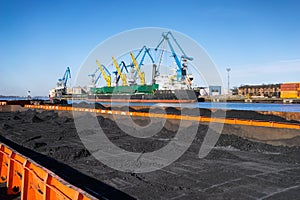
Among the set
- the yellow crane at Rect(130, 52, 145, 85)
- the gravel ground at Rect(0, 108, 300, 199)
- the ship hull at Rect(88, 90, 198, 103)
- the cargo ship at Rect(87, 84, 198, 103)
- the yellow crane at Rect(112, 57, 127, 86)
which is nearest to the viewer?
the gravel ground at Rect(0, 108, 300, 199)

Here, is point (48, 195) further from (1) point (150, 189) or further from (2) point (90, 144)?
(2) point (90, 144)

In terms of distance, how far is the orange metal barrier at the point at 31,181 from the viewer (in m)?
3.68

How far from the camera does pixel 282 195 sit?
18.0 feet

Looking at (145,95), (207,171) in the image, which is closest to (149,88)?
(145,95)

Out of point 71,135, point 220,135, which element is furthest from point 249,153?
point 71,135

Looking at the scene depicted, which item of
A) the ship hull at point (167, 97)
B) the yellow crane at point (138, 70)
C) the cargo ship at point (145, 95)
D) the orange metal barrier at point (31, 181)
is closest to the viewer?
the orange metal barrier at point (31, 181)

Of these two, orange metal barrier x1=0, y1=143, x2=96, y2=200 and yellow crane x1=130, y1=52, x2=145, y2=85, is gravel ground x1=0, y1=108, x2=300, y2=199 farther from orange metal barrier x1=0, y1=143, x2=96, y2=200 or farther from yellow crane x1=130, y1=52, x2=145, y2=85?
yellow crane x1=130, y1=52, x2=145, y2=85

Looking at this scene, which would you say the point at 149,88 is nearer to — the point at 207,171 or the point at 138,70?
the point at 138,70

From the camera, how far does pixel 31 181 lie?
16.5 ft

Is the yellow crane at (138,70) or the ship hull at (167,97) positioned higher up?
the yellow crane at (138,70)

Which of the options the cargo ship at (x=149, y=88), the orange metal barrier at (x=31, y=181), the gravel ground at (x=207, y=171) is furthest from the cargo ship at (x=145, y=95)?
the orange metal barrier at (x=31, y=181)

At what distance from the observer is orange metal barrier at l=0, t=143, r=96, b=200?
3675mm

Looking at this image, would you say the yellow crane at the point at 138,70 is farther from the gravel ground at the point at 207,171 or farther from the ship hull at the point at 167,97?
the gravel ground at the point at 207,171

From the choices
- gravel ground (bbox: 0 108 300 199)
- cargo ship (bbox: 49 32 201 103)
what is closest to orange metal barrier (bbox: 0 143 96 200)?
gravel ground (bbox: 0 108 300 199)
